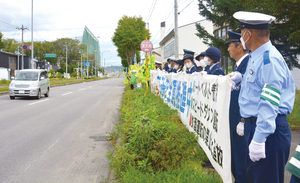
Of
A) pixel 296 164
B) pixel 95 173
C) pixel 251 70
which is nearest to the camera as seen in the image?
pixel 296 164

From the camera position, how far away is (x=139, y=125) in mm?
4734

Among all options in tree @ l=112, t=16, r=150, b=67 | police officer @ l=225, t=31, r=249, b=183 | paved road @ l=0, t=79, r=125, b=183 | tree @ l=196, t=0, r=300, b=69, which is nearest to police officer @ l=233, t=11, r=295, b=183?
police officer @ l=225, t=31, r=249, b=183

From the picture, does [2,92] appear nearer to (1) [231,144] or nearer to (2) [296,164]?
(1) [231,144]

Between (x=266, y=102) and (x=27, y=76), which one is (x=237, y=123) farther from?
(x=27, y=76)

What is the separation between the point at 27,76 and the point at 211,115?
50.2ft

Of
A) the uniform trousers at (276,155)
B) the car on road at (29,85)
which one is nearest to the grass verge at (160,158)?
the uniform trousers at (276,155)

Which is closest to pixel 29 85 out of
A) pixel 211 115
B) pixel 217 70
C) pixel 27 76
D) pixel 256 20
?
pixel 27 76

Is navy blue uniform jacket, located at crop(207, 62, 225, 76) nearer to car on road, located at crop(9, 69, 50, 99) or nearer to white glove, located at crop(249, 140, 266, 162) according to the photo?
white glove, located at crop(249, 140, 266, 162)

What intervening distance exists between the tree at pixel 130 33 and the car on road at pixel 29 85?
23288mm

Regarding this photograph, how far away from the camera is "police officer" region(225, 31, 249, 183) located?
313 cm

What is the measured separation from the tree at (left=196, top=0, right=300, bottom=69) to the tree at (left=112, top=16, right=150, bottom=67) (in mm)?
24203

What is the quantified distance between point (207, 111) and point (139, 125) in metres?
1.26

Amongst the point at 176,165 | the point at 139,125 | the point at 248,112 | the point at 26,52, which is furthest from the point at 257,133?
the point at 26,52

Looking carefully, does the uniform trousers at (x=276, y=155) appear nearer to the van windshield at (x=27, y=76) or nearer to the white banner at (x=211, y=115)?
the white banner at (x=211, y=115)
